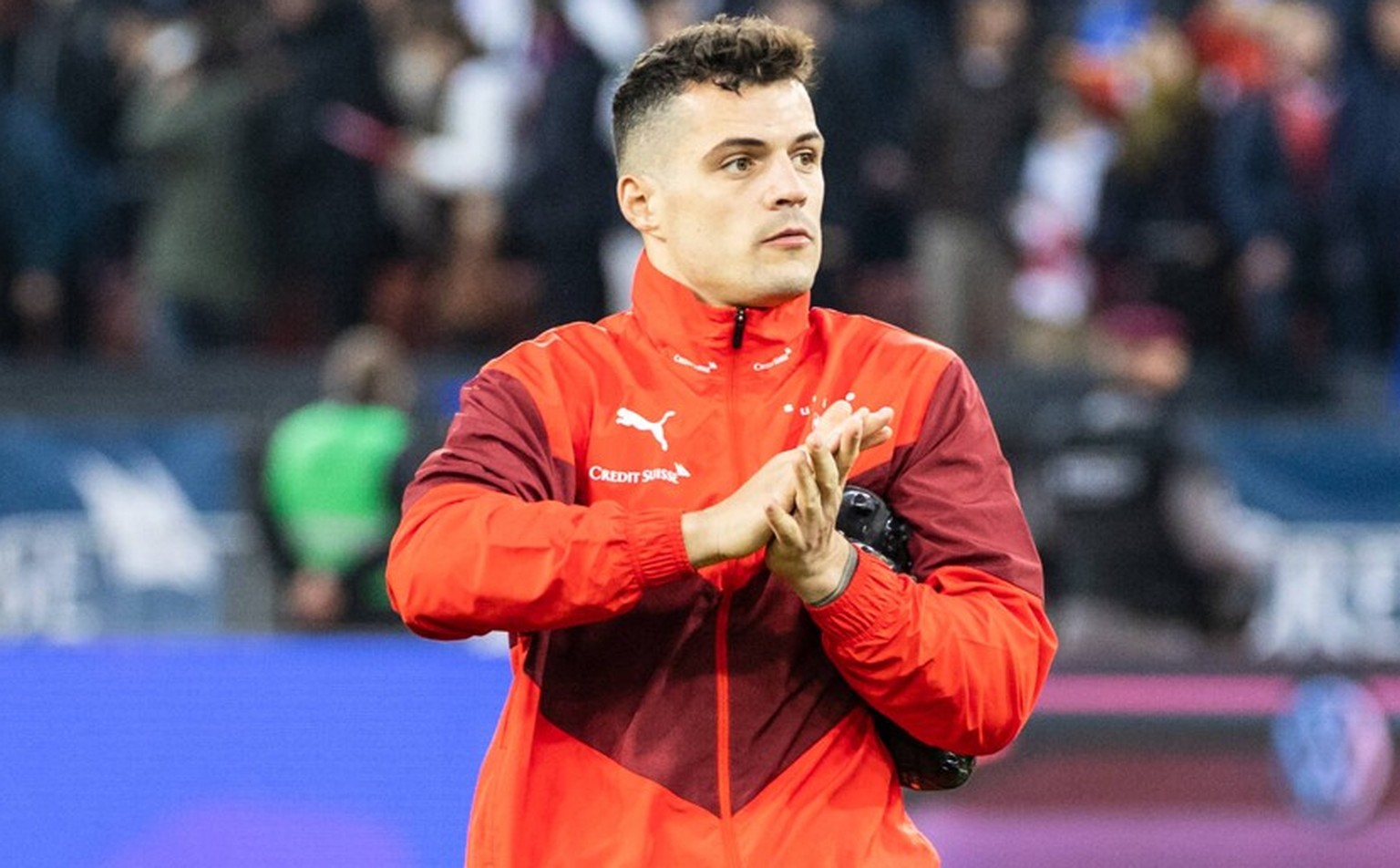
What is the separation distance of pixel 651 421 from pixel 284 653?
418cm

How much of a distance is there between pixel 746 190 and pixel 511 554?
68 centimetres

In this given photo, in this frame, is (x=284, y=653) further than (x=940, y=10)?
No

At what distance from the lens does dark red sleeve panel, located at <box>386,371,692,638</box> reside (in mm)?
3342

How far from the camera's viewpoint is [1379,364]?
1172 cm

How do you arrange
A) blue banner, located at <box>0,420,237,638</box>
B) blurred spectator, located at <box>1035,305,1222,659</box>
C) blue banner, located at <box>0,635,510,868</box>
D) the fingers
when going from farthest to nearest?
1. blue banner, located at <box>0,420,237,638</box>
2. blurred spectator, located at <box>1035,305,1222,659</box>
3. blue banner, located at <box>0,635,510,868</box>
4. the fingers

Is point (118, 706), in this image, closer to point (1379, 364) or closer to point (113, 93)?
point (113, 93)

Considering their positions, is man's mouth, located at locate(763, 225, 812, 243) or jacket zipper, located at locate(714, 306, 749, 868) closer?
jacket zipper, located at locate(714, 306, 749, 868)

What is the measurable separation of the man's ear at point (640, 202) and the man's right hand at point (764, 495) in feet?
1.88

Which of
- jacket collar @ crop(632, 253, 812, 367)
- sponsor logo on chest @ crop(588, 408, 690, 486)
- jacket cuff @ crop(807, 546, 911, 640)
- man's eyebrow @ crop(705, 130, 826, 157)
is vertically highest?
man's eyebrow @ crop(705, 130, 826, 157)

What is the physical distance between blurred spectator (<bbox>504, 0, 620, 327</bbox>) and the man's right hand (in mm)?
7929

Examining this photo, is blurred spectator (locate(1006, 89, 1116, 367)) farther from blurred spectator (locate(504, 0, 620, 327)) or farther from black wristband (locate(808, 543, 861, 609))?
→ black wristband (locate(808, 543, 861, 609))

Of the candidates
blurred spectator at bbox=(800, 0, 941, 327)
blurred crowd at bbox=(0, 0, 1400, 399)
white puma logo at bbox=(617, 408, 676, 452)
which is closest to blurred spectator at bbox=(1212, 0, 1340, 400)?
blurred crowd at bbox=(0, 0, 1400, 399)

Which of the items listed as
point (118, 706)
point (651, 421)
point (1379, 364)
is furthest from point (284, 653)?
point (1379, 364)

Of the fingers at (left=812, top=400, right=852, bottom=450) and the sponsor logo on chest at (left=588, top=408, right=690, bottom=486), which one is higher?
the fingers at (left=812, top=400, right=852, bottom=450)
